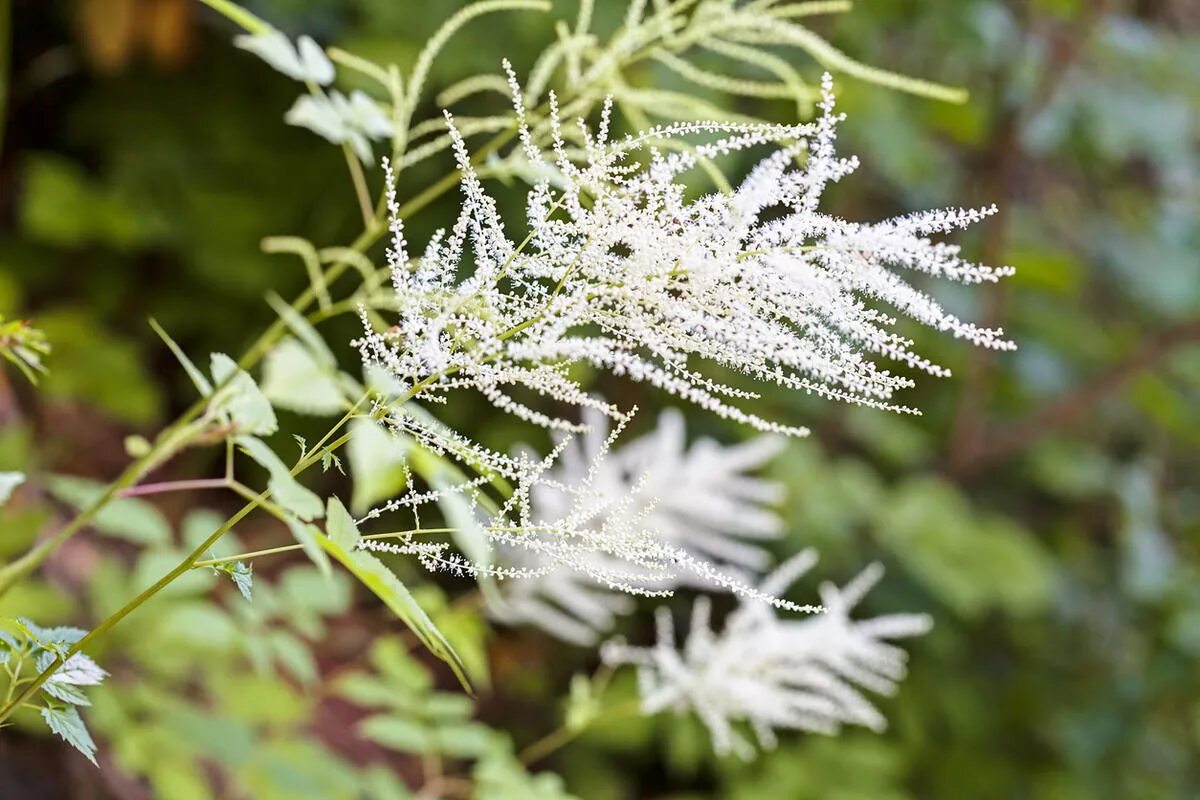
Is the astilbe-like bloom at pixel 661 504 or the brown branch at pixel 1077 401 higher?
the brown branch at pixel 1077 401

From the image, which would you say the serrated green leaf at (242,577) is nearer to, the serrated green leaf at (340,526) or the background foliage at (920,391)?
the serrated green leaf at (340,526)

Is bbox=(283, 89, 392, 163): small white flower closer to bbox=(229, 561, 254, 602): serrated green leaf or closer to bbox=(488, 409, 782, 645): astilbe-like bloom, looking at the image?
bbox=(229, 561, 254, 602): serrated green leaf

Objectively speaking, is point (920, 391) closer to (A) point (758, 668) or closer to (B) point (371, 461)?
(A) point (758, 668)

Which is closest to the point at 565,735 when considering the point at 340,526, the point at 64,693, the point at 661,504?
the point at 661,504

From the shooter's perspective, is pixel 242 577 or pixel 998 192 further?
pixel 998 192

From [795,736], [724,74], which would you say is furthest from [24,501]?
[795,736]

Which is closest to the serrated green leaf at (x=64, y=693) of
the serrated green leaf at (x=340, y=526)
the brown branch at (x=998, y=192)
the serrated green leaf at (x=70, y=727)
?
the serrated green leaf at (x=70, y=727)

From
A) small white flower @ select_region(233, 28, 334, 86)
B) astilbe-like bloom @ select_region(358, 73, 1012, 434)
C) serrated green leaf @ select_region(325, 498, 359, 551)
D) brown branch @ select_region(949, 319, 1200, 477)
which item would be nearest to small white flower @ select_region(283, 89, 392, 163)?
small white flower @ select_region(233, 28, 334, 86)
